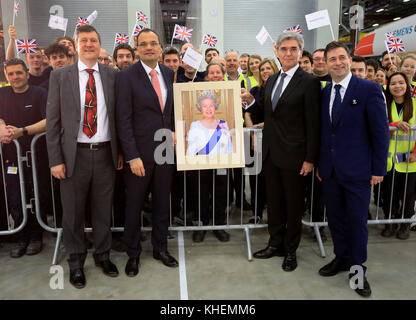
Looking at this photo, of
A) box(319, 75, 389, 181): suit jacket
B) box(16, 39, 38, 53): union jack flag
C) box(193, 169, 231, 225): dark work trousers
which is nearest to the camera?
box(319, 75, 389, 181): suit jacket

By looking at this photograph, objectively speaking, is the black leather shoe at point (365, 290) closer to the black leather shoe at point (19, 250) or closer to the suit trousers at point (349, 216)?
the suit trousers at point (349, 216)

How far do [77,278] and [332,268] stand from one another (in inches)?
89.3

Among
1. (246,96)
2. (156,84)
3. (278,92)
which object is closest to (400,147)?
(278,92)

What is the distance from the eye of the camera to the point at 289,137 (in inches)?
115

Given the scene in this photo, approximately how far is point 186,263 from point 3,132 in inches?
85.2

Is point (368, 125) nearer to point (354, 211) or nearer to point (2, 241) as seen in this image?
point (354, 211)

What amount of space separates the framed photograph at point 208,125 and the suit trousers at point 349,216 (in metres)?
0.87

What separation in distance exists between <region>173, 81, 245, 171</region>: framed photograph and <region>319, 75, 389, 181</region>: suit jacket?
85cm

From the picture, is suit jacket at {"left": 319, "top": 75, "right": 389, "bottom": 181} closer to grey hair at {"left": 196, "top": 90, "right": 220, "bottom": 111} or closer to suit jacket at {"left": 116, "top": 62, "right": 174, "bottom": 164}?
grey hair at {"left": 196, "top": 90, "right": 220, "bottom": 111}

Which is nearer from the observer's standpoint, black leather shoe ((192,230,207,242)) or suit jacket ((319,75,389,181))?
suit jacket ((319,75,389,181))

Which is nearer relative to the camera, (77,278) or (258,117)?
(77,278)

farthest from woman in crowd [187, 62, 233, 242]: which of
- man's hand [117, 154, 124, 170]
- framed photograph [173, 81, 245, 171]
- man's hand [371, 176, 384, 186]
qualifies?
man's hand [371, 176, 384, 186]

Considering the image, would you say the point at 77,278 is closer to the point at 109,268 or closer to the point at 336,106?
the point at 109,268

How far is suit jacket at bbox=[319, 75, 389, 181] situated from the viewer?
2574 mm
